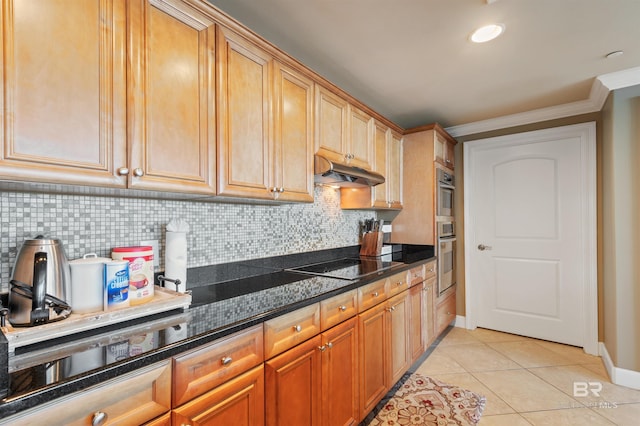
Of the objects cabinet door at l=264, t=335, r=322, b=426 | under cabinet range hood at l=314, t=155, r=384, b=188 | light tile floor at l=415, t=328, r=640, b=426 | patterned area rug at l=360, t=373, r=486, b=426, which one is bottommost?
light tile floor at l=415, t=328, r=640, b=426

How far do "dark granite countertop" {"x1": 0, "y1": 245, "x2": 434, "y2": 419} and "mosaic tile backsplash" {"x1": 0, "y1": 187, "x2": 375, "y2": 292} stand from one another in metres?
0.18

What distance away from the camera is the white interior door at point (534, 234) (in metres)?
3.02

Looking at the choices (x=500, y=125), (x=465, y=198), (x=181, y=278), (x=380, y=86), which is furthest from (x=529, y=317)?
(x=181, y=278)

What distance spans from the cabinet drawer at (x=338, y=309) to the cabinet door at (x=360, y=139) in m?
1.07

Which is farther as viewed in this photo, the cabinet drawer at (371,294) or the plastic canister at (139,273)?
the cabinet drawer at (371,294)

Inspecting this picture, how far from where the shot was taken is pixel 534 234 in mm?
3268

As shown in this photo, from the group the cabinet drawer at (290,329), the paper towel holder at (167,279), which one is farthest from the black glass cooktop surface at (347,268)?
the paper towel holder at (167,279)

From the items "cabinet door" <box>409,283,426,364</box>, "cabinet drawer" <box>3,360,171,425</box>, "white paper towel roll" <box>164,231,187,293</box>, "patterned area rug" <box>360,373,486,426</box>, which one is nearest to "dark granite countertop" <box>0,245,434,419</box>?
"cabinet drawer" <box>3,360,171,425</box>

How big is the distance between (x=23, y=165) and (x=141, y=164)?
32 centimetres

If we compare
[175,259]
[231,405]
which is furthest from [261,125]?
[231,405]

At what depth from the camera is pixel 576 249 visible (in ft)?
10.0

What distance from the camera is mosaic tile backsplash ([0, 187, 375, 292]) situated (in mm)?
1129

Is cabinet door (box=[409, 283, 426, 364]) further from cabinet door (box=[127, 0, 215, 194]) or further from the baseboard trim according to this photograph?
cabinet door (box=[127, 0, 215, 194])

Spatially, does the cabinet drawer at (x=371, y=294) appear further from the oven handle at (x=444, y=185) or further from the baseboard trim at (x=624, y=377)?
the baseboard trim at (x=624, y=377)
